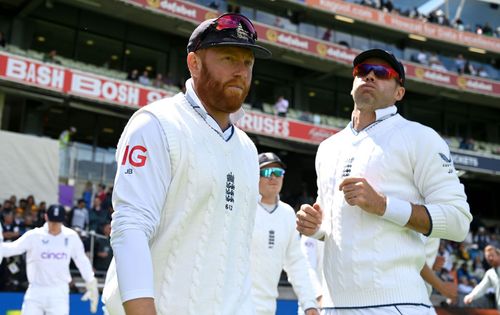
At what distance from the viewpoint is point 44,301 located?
921 centimetres

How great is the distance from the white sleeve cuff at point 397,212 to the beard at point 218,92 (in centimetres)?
100

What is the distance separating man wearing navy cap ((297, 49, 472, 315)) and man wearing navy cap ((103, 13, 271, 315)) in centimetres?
79

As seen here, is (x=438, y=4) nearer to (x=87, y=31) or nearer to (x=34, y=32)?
(x=87, y=31)

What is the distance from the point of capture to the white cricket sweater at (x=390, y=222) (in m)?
3.10

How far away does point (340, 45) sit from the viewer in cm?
3181

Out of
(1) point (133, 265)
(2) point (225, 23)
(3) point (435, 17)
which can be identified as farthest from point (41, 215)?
(3) point (435, 17)

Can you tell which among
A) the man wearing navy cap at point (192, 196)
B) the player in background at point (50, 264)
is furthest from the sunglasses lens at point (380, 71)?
the player in background at point (50, 264)

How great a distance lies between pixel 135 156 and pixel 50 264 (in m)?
7.86

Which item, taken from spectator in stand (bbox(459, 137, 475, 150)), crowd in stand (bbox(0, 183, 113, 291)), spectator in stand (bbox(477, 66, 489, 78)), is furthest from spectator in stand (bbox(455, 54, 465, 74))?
crowd in stand (bbox(0, 183, 113, 291))

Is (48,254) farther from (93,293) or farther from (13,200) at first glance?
(13,200)

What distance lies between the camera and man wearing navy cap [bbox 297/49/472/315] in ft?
10.1

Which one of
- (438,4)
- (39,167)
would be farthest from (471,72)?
(39,167)

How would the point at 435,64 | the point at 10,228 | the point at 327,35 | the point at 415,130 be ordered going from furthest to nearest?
the point at 435,64 < the point at 327,35 < the point at 10,228 < the point at 415,130

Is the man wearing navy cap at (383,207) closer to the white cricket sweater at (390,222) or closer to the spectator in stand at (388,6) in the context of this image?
the white cricket sweater at (390,222)
